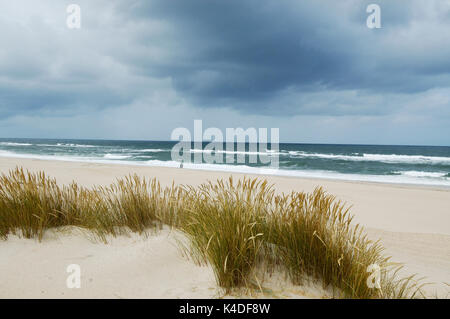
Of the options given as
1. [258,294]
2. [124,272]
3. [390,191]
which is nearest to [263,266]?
[258,294]

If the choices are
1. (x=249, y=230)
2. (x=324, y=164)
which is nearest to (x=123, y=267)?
(x=249, y=230)

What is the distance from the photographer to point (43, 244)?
3.36 meters

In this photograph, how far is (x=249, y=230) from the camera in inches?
97.3

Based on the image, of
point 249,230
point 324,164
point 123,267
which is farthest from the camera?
point 324,164

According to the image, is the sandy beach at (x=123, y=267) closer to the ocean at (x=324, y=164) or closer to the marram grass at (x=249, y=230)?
the marram grass at (x=249, y=230)

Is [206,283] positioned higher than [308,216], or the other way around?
[308,216]

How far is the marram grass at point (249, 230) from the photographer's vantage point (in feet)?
7.70

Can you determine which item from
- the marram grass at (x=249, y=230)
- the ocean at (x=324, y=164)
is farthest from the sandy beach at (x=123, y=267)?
the ocean at (x=324, y=164)

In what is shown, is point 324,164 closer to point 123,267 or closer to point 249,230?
point 249,230

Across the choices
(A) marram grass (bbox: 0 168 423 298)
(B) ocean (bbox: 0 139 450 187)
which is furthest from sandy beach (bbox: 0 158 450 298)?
(B) ocean (bbox: 0 139 450 187)

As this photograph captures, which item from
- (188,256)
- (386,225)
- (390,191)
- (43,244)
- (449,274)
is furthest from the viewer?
(390,191)

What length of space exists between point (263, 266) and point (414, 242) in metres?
4.10

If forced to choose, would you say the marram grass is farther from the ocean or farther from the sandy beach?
the ocean
